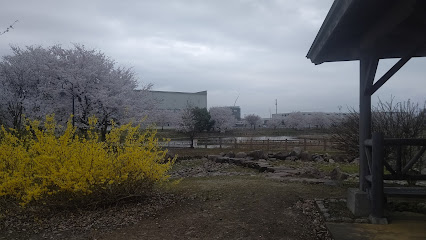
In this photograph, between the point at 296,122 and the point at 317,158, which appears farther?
the point at 296,122

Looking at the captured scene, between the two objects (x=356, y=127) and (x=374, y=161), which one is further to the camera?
(x=356, y=127)

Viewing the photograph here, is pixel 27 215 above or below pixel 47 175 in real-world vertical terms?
below

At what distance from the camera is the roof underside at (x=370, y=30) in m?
3.69

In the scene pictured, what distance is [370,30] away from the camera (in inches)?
185

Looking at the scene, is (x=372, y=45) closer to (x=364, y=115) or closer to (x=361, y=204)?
A: (x=364, y=115)

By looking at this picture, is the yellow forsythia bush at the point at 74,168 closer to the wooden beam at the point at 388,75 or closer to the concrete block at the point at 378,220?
the concrete block at the point at 378,220

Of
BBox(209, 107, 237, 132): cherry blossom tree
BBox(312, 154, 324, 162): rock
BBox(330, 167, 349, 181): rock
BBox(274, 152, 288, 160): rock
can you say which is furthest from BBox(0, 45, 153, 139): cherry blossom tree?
BBox(209, 107, 237, 132): cherry blossom tree

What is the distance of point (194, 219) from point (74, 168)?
2.02 meters

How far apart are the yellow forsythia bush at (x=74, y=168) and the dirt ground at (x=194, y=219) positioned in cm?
36

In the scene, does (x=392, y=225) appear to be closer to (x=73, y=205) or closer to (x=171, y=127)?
(x=73, y=205)

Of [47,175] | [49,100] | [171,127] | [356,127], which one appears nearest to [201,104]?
[171,127]

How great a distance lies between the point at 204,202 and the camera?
6.11 meters

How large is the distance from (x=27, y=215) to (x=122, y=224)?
187 centimetres

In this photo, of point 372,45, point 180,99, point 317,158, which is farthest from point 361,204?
point 180,99
